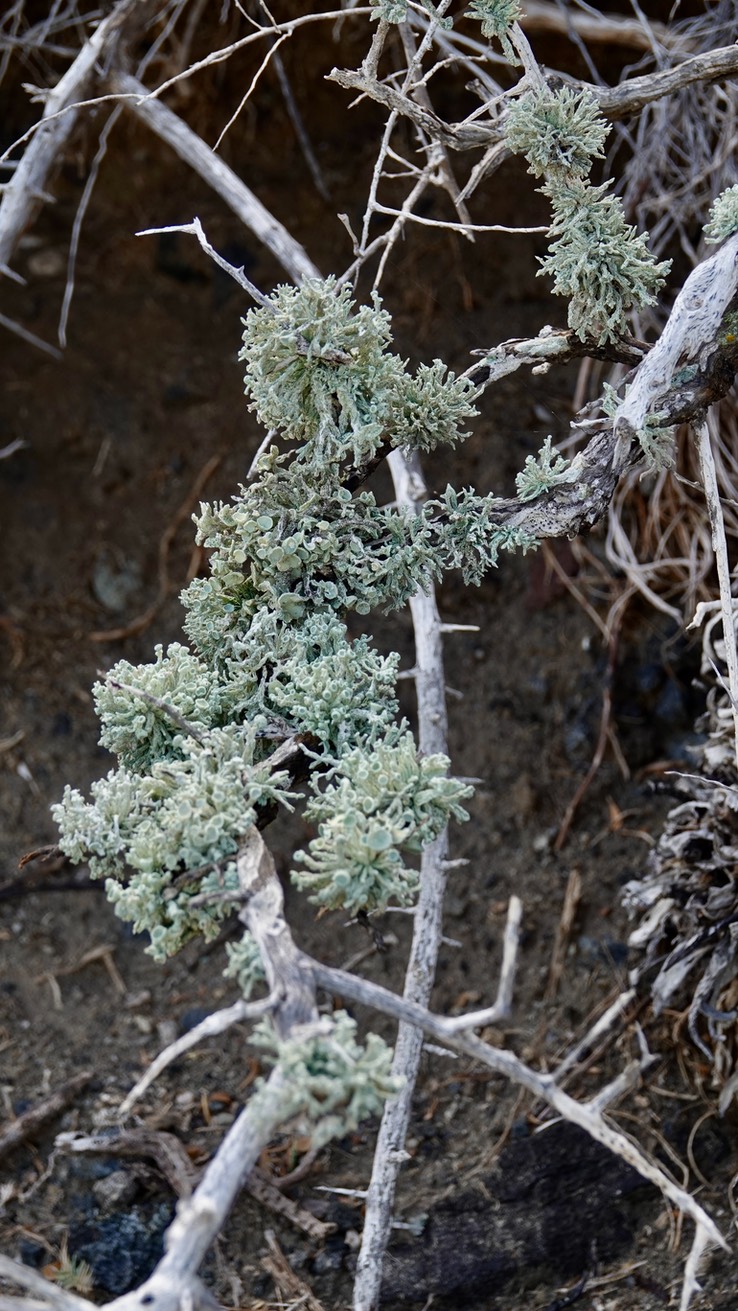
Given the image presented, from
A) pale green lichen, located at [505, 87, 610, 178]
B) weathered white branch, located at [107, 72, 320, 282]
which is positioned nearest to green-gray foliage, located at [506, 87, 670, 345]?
Result: pale green lichen, located at [505, 87, 610, 178]

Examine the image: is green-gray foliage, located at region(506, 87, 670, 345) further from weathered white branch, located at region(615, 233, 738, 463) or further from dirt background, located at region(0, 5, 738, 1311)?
dirt background, located at region(0, 5, 738, 1311)

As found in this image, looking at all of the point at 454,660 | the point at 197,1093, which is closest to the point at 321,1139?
the point at 197,1093

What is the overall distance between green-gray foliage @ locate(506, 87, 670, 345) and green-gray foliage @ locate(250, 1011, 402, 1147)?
804 mm

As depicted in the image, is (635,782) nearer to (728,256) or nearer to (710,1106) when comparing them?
(710,1106)

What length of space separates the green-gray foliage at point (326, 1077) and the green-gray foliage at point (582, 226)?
31.6 inches

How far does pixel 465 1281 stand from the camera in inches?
64.0

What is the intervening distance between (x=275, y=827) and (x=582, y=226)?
4.87 feet

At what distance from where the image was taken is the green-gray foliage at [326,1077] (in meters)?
0.75

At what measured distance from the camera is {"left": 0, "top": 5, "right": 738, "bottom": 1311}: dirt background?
181 cm

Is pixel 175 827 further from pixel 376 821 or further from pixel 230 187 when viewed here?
pixel 230 187

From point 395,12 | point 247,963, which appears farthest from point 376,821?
point 395,12

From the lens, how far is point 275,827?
2363 millimetres

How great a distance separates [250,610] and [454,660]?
4.57 feet

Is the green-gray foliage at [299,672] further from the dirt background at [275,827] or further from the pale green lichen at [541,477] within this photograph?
the dirt background at [275,827]
